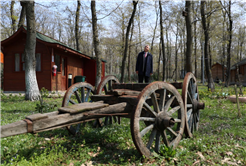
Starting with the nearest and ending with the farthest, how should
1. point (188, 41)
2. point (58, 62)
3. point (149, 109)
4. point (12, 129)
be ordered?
point (12, 129), point (149, 109), point (188, 41), point (58, 62)

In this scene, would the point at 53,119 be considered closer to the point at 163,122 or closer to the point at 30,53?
the point at 163,122

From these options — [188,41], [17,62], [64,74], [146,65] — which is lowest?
[146,65]

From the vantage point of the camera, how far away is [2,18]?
2103cm

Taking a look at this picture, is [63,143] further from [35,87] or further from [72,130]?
[35,87]

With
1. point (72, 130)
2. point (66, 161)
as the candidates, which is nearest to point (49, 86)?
point (72, 130)

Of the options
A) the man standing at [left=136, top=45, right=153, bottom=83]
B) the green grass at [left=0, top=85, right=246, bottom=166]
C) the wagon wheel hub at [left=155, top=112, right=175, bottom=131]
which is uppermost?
the man standing at [left=136, top=45, right=153, bottom=83]

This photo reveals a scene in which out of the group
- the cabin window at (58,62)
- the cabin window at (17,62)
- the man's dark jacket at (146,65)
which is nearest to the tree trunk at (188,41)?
the man's dark jacket at (146,65)

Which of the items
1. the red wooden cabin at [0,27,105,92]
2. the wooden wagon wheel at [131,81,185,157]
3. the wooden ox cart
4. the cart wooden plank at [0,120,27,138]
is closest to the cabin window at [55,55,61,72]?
the red wooden cabin at [0,27,105,92]

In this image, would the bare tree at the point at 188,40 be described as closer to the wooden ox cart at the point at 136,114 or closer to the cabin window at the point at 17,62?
the wooden ox cart at the point at 136,114

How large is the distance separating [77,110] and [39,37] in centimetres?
1165

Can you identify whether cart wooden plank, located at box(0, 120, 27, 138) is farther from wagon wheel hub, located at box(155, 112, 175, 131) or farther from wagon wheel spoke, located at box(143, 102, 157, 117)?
wagon wheel hub, located at box(155, 112, 175, 131)

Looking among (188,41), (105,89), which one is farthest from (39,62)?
(105,89)

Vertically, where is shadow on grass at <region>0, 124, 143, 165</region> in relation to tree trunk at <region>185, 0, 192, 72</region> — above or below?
below

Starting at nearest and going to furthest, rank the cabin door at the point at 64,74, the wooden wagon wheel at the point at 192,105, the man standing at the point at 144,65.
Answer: the wooden wagon wheel at the point at 192,105 < the man standing at the point at 144,65 < the cabin door at the point at 64,74
